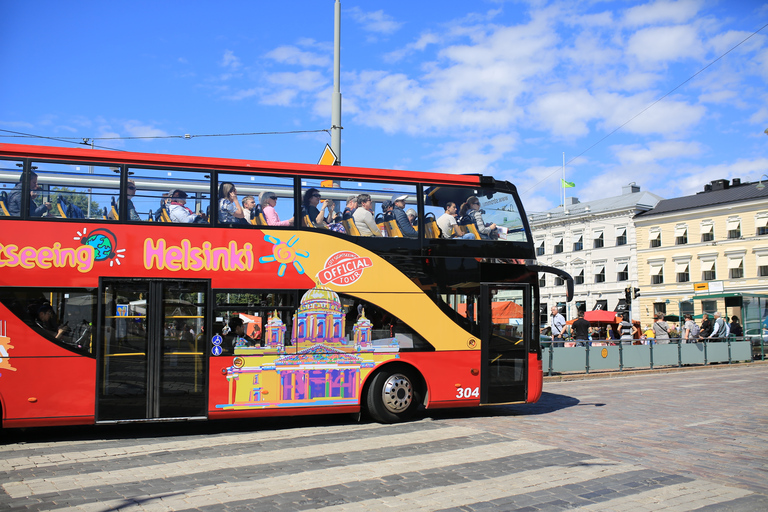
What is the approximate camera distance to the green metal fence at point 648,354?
19359 millimetres

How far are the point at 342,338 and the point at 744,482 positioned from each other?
562 centimetres

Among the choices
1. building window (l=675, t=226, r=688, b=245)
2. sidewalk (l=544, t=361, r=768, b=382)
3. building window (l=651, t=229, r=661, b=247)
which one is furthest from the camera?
building window (l=651, t=229, r=661, b=247)

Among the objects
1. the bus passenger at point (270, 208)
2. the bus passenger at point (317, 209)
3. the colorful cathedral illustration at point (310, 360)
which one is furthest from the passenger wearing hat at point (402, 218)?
the bus passenger at point (270, 208)

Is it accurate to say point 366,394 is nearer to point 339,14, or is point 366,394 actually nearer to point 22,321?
point 22,321

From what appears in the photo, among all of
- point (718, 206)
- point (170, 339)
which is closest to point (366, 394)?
point (170, 339)

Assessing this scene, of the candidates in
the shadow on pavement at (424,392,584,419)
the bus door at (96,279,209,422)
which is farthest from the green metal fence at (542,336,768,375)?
the bus door at (96,279,209,422)

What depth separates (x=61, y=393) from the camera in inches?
362

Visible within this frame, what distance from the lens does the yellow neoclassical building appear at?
55406 mm

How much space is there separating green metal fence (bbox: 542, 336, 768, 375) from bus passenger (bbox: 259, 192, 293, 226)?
10881 mm

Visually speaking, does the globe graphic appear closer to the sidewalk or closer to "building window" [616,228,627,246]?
the sidewalk

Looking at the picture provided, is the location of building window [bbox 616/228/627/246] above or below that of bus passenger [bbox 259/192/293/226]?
above

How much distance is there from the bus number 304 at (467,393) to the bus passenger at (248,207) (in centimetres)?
428

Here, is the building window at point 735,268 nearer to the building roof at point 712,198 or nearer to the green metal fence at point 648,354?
the building roof at point 712,198

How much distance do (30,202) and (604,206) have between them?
222 feet
